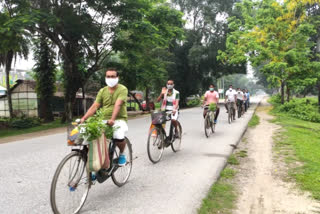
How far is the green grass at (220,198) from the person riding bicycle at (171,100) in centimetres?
217

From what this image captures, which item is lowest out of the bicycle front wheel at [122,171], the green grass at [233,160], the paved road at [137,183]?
the green grass at [233,160]

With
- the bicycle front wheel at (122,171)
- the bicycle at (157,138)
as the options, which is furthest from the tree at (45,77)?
the bicycle front wheel at (122,171)

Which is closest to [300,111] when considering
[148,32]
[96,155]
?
[148,32]

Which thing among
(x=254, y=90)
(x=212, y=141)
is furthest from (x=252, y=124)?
(x=254, y=90)

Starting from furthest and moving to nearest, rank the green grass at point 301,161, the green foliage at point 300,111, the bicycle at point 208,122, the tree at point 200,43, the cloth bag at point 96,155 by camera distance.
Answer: the tree at point 200,43, the green foliage at point 300,111, the bicycle at point 208,122, the green grass at point 301,161, the cloth bag at point 96,155

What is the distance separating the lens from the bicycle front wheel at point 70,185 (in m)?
3.29

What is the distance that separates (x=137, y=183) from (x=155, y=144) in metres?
1.48

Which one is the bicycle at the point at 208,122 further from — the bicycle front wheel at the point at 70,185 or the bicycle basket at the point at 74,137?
the bicycle basket at the point at 74,137

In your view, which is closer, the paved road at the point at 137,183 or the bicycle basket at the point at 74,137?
the bicycle basket at the point at 74,137

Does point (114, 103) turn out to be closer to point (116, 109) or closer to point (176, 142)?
point (116, 109)

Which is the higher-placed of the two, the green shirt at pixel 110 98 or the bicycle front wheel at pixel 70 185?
the green shirt at pixel 110 98

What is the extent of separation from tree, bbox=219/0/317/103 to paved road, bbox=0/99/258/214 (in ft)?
55.1

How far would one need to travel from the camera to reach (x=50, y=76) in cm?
2378

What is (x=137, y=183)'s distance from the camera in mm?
4926
